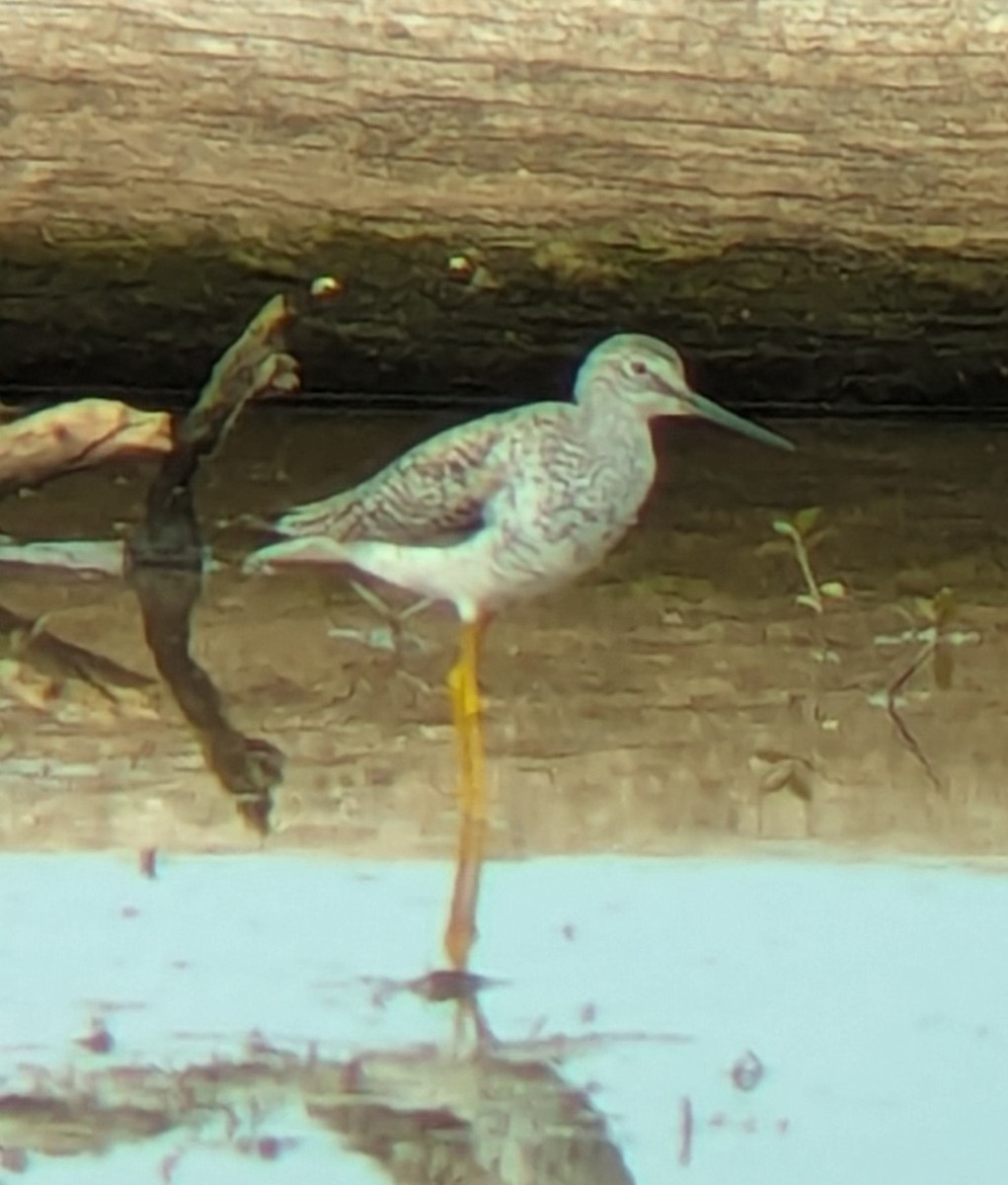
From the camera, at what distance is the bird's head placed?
1.65 metres

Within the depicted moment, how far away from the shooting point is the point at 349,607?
167cm

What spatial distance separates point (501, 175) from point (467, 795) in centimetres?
50

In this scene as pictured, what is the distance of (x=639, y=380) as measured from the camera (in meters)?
1.66

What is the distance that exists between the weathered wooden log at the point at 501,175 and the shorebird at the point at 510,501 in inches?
6.2

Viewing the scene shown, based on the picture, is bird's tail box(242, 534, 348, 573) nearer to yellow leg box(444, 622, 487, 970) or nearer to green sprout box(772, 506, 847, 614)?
yellow leg box(444, 622, 487, 970)

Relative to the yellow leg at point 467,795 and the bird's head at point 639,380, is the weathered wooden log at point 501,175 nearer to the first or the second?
the bird's head at point 639,380

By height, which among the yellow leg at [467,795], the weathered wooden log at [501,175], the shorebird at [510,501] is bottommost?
the yellow leg at [467,795]

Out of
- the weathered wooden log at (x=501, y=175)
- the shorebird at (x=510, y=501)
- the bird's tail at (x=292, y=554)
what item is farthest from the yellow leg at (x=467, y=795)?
the weathered wooden log at (x=501, y=175)

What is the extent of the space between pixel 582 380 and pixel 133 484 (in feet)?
1.21

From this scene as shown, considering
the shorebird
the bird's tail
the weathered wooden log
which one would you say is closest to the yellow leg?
the shorebird

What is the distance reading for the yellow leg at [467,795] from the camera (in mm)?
1275

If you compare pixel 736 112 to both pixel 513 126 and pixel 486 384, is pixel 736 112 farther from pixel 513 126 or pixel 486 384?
pixel 486 384

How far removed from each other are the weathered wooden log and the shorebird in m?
0.16

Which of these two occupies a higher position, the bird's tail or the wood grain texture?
the wood grain texture
